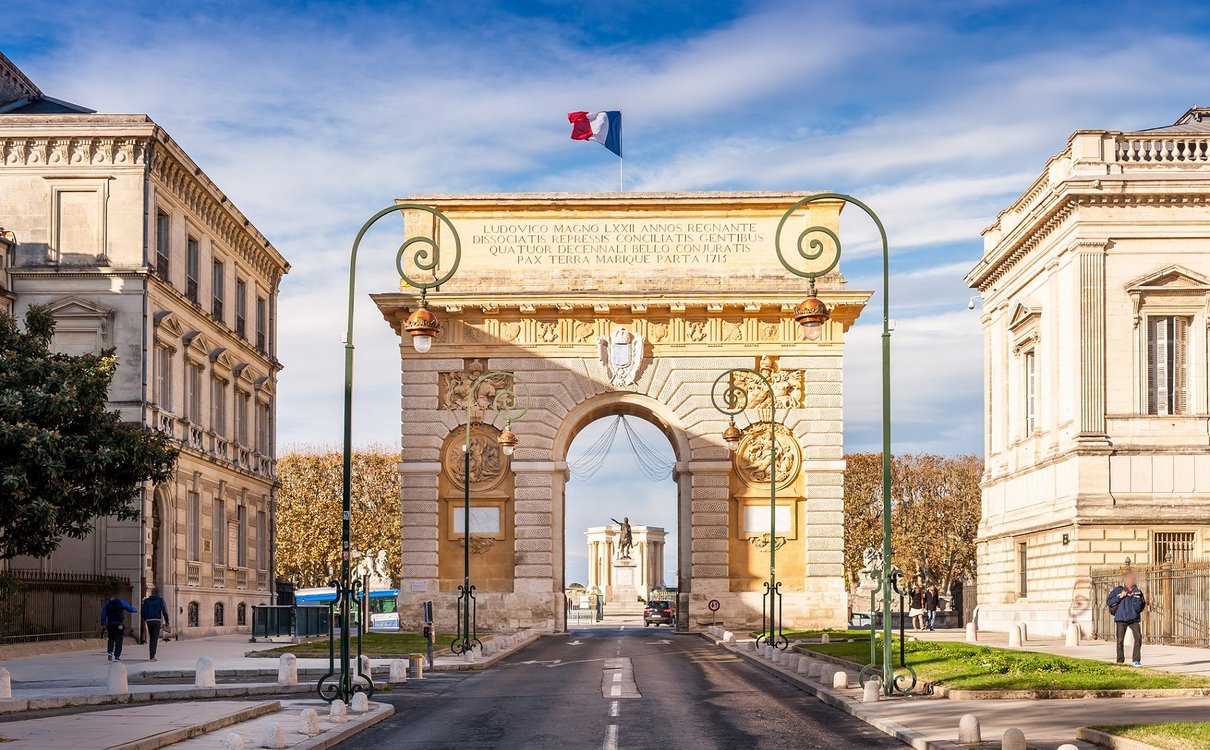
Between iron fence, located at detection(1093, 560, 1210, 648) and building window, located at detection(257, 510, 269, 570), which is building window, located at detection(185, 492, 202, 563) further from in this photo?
iron fence, located at detection(1093, 560, 1210, 648)

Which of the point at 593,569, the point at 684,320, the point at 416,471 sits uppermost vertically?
the point at 684,320

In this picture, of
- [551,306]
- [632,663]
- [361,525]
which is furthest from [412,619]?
[361,525]

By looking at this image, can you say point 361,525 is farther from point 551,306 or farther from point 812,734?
point 812,734

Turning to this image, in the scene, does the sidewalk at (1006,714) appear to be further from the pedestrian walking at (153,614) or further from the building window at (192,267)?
the building window at (192,267)

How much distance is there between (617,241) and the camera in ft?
194

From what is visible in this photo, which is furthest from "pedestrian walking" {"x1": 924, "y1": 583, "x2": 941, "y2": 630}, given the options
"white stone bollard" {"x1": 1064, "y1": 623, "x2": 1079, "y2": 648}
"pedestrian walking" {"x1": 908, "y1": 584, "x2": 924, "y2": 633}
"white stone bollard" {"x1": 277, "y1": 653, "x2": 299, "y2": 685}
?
"white stone bollard" {"x1": 277, "y1": 653, "x2": 299, "y2": 685}

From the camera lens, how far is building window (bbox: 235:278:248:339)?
61188mm

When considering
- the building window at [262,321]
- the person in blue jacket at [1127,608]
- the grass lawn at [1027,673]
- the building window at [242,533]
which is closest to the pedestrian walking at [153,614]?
the grass lawn at [1027,673]

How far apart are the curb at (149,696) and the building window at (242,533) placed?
1304 inches

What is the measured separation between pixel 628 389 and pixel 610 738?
3924cm

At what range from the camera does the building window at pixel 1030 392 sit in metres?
53.3

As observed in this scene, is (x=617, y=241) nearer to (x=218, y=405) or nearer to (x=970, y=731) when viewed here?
(x=218, y=405)

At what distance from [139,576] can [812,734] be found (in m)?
31.1

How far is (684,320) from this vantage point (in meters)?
58.2
